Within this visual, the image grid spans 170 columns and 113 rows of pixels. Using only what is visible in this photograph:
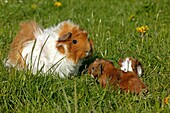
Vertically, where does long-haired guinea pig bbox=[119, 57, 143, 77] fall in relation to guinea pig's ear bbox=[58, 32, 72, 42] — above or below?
below

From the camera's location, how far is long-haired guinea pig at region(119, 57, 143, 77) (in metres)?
4.55

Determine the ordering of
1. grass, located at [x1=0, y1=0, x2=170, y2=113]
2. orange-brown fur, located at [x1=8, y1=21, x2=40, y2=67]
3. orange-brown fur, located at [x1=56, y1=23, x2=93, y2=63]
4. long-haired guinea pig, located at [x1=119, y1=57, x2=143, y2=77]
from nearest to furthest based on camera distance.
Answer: grass, located at [x1=0, y1=0, x2=170, y2=113], long-haired guinea pig, located at [x1=119, y1=57, x2=143, y2=77], orange-brown fur, located at [x1=56, y1=23, x2=93, y2=63], orange-brown fur, located at [x1=8, y1=21, x2=40, y2=67]

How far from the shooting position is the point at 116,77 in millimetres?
4309

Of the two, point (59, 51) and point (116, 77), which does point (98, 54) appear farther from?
point (116, 77)

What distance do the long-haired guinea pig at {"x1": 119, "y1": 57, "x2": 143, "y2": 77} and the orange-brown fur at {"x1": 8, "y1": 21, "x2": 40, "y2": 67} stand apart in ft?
3.30

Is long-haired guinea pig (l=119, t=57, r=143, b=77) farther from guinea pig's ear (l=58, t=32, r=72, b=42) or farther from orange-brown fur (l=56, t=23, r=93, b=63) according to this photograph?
guinea pig's ear (l=58, t=32, r=72, b=42)

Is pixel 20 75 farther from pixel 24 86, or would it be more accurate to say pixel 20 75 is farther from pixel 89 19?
pixel 89 19

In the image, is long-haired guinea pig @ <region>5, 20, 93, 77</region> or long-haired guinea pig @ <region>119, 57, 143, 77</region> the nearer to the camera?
long-haired guinea pig @ <region>119, 57, 143, 77</region>

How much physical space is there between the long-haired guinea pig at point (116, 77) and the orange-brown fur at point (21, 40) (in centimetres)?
81

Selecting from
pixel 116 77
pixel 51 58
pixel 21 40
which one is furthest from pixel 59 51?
pixel 116 77

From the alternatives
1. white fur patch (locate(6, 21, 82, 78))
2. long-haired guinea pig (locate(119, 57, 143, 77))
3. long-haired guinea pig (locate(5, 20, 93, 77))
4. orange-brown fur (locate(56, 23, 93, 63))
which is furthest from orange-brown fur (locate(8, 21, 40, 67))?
long-haired guinea pig (locate(119, 57, 143, 77))

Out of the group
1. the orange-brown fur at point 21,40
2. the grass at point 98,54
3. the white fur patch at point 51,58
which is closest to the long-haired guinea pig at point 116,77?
the grass at point 98,54

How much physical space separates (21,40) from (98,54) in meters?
0.90

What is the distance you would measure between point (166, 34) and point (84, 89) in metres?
2.35
